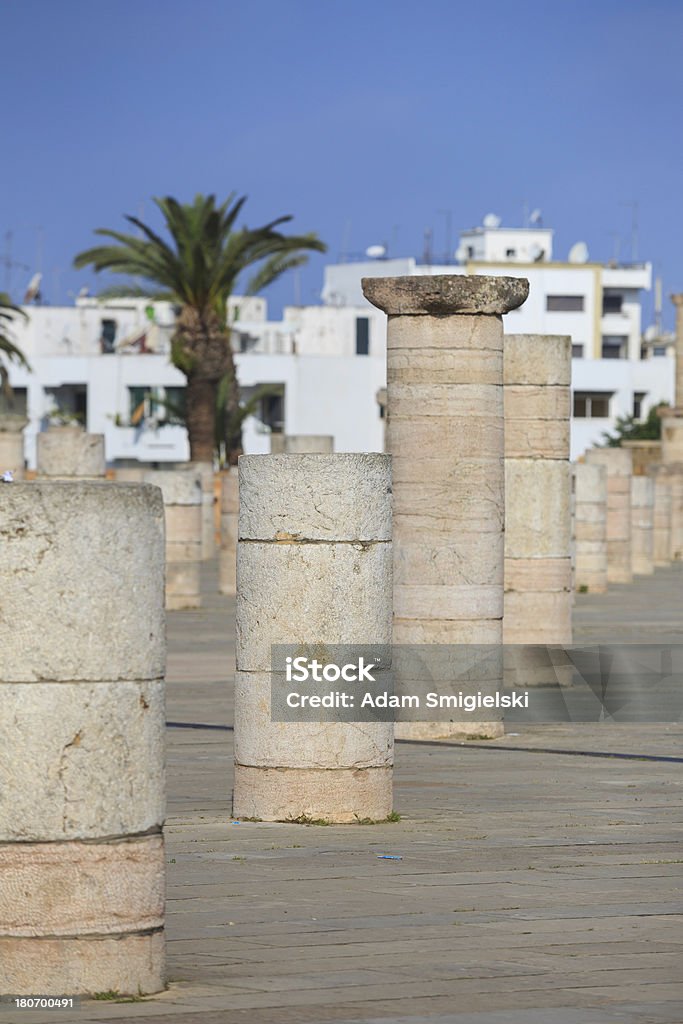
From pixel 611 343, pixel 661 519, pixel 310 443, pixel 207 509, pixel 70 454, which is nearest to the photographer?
pixel 70 454

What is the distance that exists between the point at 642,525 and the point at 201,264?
10701 millimetres

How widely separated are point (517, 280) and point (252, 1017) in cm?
835

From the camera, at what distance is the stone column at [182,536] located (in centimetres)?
2805

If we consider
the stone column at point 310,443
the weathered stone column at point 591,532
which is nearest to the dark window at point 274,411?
the stone column at point 310,443

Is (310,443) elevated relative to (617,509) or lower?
elevated

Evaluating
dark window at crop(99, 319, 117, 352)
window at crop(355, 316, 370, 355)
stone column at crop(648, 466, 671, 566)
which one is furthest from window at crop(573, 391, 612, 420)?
stone column at crop(648, 466, 671, 566)

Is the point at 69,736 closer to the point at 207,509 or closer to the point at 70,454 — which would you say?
the point at 70,454

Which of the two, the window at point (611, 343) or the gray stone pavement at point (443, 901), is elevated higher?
the window at point (611, 343)

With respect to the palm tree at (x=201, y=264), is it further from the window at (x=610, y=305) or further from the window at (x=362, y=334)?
the window at (x=610, y=305)

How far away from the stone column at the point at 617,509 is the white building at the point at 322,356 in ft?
135

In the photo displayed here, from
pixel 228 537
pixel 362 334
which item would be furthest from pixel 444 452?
pixel 362 334

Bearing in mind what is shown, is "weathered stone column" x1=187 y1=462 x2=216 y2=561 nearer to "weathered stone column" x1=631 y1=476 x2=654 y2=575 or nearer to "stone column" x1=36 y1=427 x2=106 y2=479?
"weathered stone column" x1=631 y1=476 x2=654 y2=575

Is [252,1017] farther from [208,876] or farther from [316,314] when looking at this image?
[316,314]

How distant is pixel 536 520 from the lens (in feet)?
54.7
